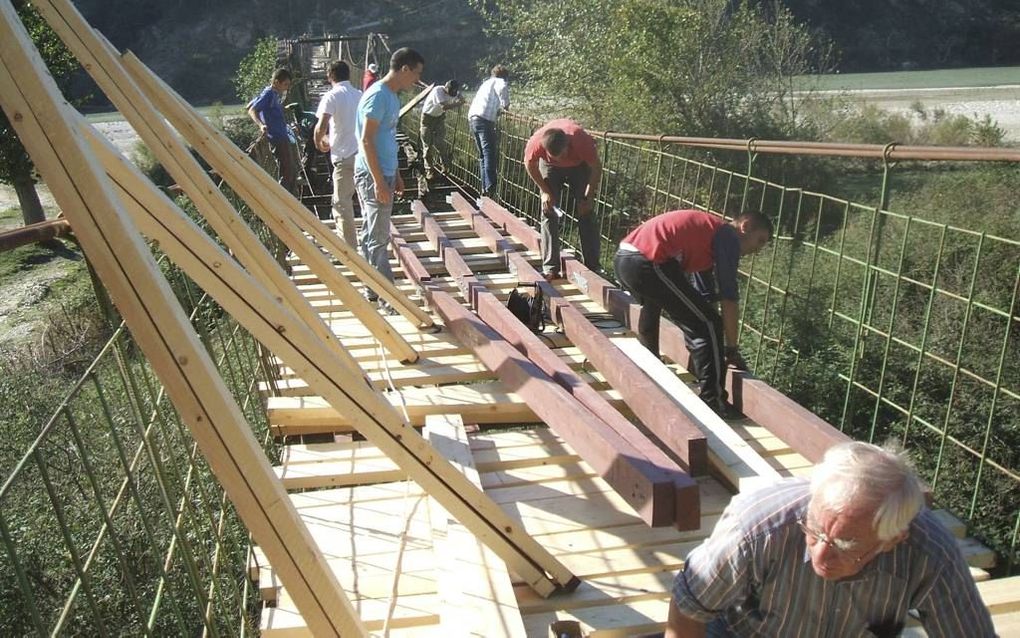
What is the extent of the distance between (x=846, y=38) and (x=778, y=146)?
2354 inches

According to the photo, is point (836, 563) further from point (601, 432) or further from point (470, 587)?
point (601, 432)

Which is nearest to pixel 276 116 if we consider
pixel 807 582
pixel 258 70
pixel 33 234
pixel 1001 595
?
pixel 33 234

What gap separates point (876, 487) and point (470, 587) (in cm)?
143

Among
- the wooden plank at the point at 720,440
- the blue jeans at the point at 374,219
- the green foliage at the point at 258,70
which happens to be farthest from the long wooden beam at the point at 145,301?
the green foliage at the point at 258,70

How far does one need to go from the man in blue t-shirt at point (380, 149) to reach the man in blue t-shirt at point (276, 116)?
12.3ft

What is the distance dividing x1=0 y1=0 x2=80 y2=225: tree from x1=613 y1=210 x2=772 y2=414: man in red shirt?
14.0m

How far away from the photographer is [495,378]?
484cm

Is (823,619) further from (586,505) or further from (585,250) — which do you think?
(585,250)

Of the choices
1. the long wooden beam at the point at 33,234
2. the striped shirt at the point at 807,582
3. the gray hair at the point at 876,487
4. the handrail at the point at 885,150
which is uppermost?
the handrail at the point at 885,150

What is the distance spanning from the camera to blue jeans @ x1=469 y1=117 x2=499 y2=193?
9.80m

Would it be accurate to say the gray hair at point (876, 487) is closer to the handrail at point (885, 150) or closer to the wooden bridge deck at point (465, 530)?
the wooden bridge deck at point (465, 530)

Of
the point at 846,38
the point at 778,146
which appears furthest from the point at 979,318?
the point at 846,38

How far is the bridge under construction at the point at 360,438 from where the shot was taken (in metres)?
2.23

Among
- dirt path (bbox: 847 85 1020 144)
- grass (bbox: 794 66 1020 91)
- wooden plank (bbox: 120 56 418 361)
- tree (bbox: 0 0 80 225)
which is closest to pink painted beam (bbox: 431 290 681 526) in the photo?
wooden plank (bbox: 120 56 418 361)
